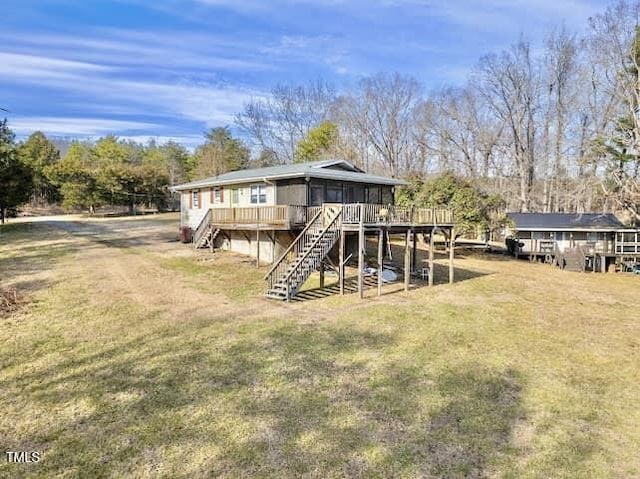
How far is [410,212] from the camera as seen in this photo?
16.1m

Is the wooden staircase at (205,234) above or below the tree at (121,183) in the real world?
below

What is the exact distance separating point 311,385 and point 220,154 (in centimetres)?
4616

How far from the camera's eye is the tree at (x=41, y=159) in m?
49.3

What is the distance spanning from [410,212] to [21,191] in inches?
1191

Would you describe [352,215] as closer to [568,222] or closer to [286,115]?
[568,222]

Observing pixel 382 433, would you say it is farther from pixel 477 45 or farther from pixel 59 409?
pixel 477 45

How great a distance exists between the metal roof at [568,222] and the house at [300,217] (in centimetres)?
1318

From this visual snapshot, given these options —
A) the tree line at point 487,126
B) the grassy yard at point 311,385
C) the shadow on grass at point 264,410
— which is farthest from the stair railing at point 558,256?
the shadow on grass at point 264,410

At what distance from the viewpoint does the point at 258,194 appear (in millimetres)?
19828

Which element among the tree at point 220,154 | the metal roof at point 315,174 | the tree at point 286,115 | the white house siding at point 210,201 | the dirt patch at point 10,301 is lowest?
the dirt patch at point 10,301

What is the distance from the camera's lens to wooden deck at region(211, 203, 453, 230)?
1435cm

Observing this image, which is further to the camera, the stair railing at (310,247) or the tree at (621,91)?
the tree at (621,91)

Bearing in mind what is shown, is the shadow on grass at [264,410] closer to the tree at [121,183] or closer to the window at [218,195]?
the window at [218,195]

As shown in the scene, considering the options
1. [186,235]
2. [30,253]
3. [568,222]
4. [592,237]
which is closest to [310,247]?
[186,235]
